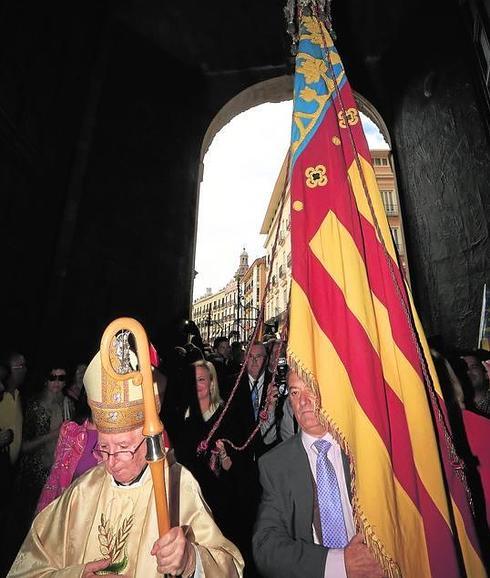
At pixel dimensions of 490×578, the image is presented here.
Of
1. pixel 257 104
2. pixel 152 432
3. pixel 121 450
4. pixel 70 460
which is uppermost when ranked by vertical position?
pixel 257 104

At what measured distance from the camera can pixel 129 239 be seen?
678 centimetres

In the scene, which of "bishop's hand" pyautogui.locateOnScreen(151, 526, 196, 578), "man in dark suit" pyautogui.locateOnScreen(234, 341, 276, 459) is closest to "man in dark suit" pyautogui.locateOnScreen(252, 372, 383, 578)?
"bishop's hand" pyautogui.locateOnScreen(151, 526, 196, 578)

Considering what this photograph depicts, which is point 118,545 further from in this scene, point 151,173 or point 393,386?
point 151,173

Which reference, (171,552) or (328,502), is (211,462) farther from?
(171,552)

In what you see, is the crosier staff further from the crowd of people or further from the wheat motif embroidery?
the wheat motif embroidery

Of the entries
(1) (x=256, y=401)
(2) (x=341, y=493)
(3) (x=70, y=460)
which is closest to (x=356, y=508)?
(2) (x=341, y=493)

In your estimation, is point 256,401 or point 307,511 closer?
point 307,511

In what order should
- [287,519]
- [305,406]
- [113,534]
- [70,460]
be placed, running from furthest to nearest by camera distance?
1. [70,460]
2. [305,406]
3. [287,519]
4. [113,534]

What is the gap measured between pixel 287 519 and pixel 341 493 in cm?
29

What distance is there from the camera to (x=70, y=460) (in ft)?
6.64

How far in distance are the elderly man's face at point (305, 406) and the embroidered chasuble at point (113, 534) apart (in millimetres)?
600

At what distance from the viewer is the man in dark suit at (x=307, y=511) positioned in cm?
127

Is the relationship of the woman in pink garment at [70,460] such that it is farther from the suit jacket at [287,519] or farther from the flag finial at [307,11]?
the flag finial at [307,11]

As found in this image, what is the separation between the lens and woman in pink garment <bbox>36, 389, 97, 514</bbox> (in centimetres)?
195
